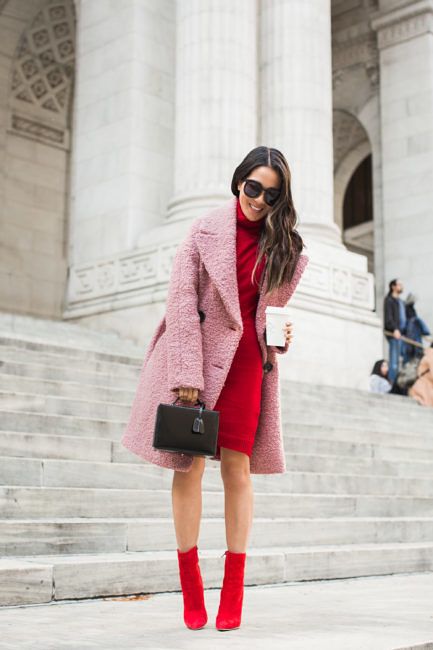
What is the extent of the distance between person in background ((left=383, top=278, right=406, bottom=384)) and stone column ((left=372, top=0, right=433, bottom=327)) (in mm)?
3135

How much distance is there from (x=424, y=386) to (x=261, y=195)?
10335 mm

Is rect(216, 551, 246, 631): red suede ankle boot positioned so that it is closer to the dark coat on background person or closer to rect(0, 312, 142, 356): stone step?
rect(0, 312, 142, 356): stone step

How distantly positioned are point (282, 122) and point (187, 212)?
2.59 m

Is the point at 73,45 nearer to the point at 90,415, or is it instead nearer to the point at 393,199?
the point at 393,199

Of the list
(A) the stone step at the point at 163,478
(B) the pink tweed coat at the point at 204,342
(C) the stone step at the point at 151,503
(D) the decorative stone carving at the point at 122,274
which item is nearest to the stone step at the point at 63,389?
(A) the stone step at the point at 163,478

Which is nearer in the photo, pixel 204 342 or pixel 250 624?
pixel 204 342

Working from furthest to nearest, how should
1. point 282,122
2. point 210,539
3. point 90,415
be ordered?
point 282,122
point 90,415
point 210,539

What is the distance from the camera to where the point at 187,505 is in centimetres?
376

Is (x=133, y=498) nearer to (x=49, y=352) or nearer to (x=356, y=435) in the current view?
(x=49, y=352)

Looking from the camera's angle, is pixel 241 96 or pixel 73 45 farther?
pixel 73 45

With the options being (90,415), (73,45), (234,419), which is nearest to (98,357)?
(90,415)

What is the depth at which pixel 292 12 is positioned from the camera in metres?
15.3

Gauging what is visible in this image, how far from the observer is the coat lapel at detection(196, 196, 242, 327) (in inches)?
148

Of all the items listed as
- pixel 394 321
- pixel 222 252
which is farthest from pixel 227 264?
pixel 394 321
